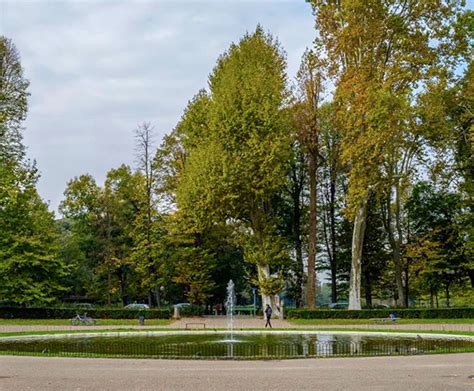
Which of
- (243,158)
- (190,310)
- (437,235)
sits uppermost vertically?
(243,158)

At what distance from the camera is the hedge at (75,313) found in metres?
38.1

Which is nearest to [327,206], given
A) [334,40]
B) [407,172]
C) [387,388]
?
[407,172]

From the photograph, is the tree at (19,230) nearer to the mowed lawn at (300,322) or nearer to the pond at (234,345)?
the mowed lawn at (300,322)

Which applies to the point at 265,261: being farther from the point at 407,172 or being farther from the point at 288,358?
the point at 288,358

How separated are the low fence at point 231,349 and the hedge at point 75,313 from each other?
1514 cm

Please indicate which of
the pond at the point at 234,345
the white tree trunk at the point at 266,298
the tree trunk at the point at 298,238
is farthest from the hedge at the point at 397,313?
the tree trunk at the point at 298,238

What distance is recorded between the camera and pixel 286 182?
4422cm

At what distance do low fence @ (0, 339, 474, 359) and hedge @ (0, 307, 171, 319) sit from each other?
49.7 feet

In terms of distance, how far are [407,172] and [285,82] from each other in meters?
11.2

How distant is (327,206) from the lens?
54.5 meters

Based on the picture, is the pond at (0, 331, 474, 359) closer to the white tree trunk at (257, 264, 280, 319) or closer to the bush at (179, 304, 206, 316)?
the white tree trunk at (257, 264, 280, 319)

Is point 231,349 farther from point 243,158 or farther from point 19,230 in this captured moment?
point 19,230

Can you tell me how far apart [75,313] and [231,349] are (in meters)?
21.6

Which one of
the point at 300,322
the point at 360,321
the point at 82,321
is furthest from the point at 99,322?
the point at 360,321
